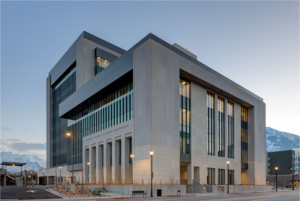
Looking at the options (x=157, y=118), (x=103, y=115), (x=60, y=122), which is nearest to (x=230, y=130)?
(x=157, y=118)

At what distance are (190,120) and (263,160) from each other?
32962 millimetres

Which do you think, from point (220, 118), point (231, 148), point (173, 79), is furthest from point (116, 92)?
point (231, 148)

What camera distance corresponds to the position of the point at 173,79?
47.1 meters

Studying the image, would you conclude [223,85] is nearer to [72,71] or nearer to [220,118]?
[220,118]

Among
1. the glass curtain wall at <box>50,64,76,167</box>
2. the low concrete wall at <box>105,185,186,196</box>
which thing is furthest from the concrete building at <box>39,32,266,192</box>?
the low concrete wall at <box>105,185,186,196</box>

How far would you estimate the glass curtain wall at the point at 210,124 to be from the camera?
184ft

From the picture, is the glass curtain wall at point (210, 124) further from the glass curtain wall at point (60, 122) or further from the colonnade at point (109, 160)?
the glass curtain wall at point (60, 122)

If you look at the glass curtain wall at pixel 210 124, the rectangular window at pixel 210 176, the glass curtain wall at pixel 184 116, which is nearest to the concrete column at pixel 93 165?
the glass curtain wall at pixel 184 116

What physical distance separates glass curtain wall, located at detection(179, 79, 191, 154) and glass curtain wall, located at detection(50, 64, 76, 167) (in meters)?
38.4

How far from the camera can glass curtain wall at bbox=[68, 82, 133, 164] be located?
165ft

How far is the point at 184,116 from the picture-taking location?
1970 inches

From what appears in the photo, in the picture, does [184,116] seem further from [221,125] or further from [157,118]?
[221,125]

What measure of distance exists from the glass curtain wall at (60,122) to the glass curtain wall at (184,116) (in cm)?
3842

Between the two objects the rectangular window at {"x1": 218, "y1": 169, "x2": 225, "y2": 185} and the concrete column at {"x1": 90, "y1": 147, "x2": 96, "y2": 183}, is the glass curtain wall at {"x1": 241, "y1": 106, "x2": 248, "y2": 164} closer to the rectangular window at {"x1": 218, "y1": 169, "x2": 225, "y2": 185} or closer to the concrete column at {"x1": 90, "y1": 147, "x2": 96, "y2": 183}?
the rectangular window at {"x1": 218, "y1": 169, "x2": 225, "y2": 185}
